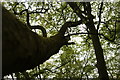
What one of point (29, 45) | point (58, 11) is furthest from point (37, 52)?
point (58, 11)

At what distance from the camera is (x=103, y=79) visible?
773cm

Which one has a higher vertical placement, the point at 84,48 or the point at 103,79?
the point at 84,48

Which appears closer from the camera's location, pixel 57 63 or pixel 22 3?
pixel 22 3

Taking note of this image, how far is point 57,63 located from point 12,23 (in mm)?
13910

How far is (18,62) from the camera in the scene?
194cm

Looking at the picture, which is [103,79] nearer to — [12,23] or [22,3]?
[22,3]

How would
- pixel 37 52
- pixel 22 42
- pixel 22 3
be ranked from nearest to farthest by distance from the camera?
pixel 22 42 → pixel 37 52 → pixel 22 3

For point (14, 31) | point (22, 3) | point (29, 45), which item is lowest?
point (29, 45)

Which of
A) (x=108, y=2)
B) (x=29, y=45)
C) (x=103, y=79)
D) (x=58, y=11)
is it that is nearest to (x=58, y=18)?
(x=58, y=11)

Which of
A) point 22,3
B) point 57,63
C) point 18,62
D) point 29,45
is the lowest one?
point 57,63

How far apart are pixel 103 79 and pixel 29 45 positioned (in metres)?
6.67

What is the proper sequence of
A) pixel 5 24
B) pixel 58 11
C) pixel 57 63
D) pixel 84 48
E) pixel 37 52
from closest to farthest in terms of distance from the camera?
pixel 5 24, pixel 37 52, pixel 58 11, pixel 84 48, pixel 57 63

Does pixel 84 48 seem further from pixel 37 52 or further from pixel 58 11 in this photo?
pixel 37 52

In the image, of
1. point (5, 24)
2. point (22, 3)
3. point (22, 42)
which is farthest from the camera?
point (22, 3)
